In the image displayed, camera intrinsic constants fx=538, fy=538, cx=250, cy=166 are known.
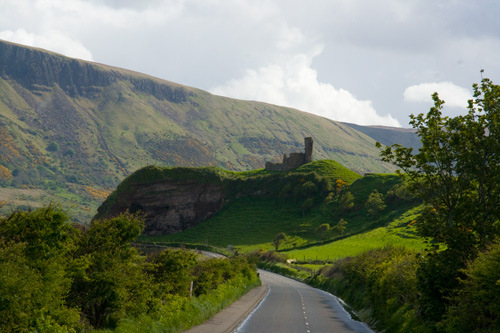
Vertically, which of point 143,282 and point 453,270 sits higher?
point 453,270

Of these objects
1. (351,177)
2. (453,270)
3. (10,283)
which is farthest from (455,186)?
(351,177)

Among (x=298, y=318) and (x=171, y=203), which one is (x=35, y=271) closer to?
(x=298, y=318)

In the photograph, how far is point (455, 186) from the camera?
74.9 ft

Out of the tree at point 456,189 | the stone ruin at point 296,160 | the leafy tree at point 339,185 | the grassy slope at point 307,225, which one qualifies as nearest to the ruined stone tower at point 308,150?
the stone ruin at point 296,160

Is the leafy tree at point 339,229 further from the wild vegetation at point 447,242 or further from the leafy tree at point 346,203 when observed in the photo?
the wild vegetation at point 447,242

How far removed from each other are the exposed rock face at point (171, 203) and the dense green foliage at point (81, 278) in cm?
12828

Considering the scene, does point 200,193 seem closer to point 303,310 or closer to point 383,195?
point 383,195

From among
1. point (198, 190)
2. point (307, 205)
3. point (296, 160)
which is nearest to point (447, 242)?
point (307, 205)

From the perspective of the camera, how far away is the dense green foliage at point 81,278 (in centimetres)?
1384

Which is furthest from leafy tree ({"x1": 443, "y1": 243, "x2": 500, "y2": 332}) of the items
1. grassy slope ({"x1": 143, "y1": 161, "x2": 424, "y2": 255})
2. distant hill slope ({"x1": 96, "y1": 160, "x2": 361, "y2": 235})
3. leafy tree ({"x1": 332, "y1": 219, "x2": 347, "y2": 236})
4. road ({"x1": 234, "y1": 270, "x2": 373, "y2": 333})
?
distant hill slope ({"x1": 96, "y1": 160, "x2": 361, "y2": 235})

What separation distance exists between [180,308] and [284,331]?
5.54 meters

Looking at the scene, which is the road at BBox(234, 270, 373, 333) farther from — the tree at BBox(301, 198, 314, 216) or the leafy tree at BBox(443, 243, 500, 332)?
the tree at BBox(301, 198, 314, 216)

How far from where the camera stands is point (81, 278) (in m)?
18.7

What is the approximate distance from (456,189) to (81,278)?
15.5 metres
